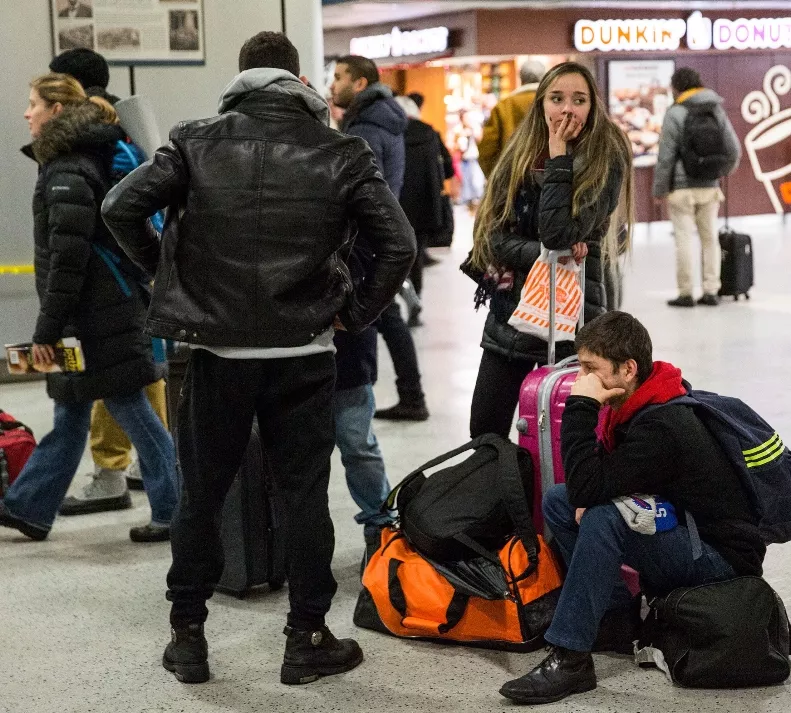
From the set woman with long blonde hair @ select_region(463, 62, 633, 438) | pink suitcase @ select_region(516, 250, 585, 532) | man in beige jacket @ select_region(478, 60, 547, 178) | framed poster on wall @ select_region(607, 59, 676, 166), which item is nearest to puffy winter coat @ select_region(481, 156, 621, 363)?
woman with long blonde hair @ select_region(463, 62, 633, 438)

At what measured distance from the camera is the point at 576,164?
3.69 metres

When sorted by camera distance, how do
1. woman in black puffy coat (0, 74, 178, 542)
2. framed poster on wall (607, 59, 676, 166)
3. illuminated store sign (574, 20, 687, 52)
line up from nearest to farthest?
woman in black puffy coat (0, 74, 178, 542), illuminated store sign (574, 20, 687, 52), framed poster on wall (607, 59, 676, 166)

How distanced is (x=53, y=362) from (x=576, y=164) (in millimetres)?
1858

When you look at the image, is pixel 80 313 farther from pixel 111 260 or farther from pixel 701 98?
pixel 701 98

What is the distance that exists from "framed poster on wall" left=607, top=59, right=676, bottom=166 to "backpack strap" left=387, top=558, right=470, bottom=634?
13315mm

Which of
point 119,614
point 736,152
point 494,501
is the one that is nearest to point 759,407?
point 494,501

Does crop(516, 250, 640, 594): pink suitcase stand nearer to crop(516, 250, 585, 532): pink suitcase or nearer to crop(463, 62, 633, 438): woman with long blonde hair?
crop(516, 250, 585, 532): pink suitcase

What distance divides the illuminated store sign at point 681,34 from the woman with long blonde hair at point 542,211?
12.6 metres

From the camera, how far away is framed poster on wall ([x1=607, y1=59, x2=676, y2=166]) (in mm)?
16125

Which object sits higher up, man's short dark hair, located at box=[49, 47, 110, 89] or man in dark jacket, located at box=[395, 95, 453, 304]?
man's short dark hair, located at box=[49, 47, 110, 89]

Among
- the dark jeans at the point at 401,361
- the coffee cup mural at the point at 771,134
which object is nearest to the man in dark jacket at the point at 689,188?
the dark jeans at the point at 401,361

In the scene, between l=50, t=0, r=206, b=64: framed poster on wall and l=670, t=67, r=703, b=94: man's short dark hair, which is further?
l=670, t=67, r=703, b=94: man's short dark hair

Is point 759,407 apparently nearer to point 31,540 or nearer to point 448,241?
point 448,241

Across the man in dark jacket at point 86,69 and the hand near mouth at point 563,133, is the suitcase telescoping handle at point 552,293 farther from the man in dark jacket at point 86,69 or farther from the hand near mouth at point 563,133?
the man in dark jacket at point 86,69
